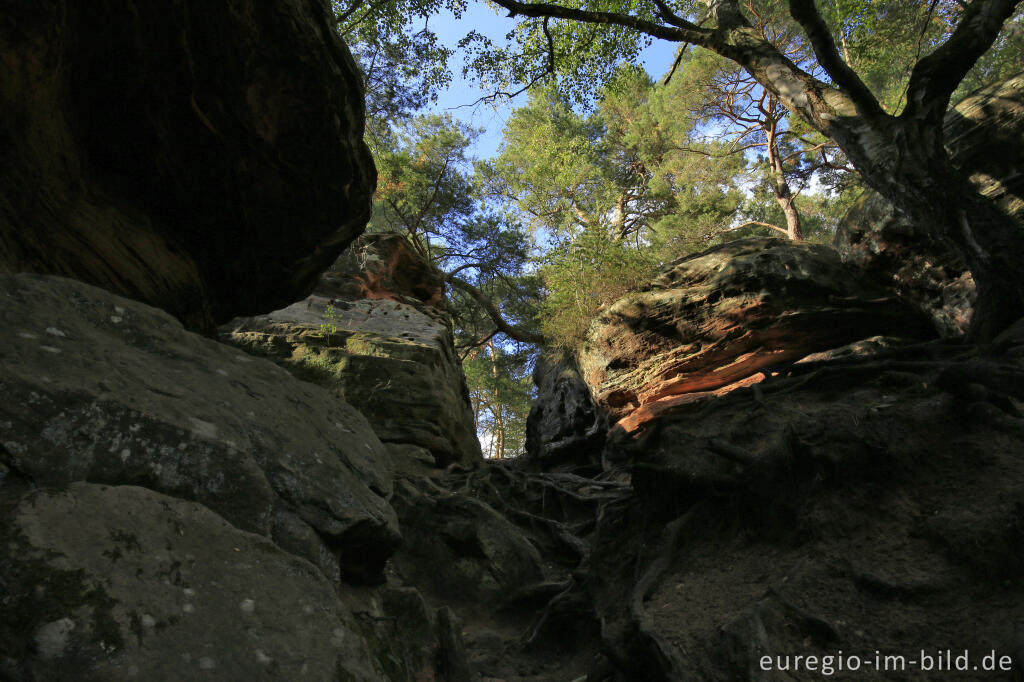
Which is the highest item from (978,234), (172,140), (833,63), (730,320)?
(833,63)

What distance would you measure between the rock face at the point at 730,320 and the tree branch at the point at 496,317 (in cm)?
664

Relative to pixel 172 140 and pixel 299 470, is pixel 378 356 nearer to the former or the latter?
pixel 172 140

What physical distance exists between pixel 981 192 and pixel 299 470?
999 cm

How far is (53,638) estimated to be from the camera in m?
1.51

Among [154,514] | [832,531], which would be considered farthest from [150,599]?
[832,531]

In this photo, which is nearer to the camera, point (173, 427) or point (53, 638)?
point (53, 638)

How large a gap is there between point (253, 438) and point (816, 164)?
19.8 m

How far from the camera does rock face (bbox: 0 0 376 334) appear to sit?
149 inches

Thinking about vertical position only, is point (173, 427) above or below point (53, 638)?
above

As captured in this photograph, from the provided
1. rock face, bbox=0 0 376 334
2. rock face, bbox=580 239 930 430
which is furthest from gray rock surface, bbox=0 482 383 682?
rock face, bbox=580 239 930 430

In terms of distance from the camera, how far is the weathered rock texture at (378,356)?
1033 cm

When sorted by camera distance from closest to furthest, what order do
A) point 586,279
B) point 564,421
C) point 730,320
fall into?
point 730,320 < point 586,279 < point 564,421

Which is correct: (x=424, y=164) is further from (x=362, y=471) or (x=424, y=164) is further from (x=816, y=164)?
(x=362, y=471)

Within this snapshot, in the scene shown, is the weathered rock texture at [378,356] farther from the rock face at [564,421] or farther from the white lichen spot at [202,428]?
the white lichen spot at [202,428]
